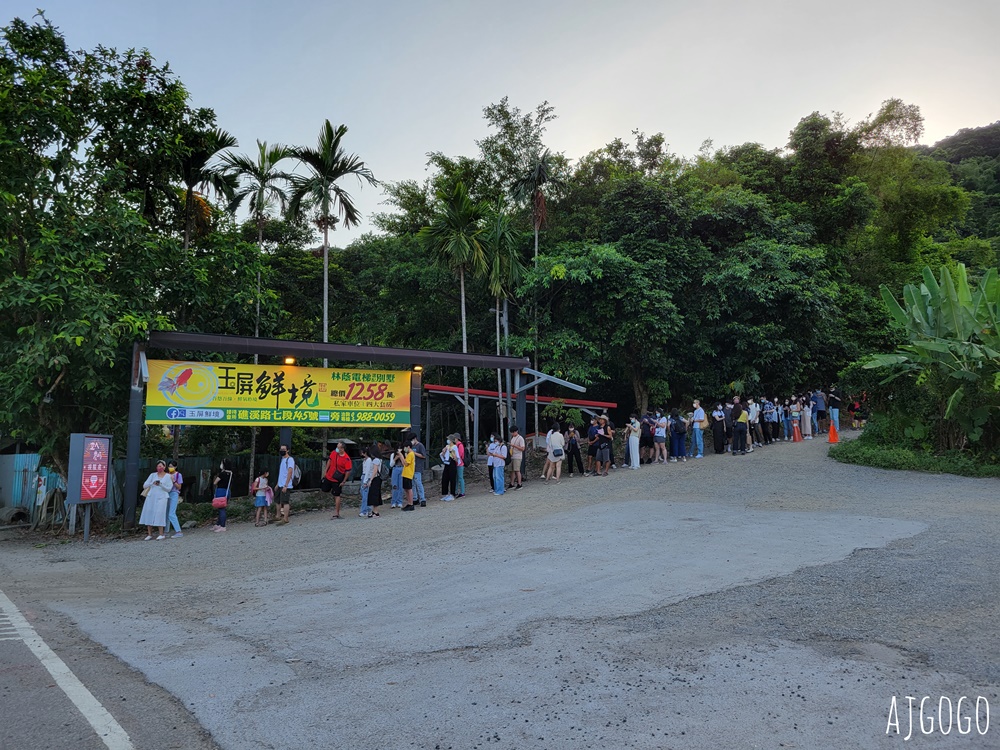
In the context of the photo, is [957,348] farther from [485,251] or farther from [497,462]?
[485,251]

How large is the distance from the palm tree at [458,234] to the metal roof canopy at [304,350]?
4498mm

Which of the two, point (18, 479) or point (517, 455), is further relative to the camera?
point (18, 479)

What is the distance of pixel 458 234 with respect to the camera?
2170 centimetres

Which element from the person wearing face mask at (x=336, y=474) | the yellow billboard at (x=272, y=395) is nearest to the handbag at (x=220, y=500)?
the yellow billboard at (x=272, y=395)

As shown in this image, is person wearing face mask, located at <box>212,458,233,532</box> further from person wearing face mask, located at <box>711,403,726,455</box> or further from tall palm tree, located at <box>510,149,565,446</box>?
person wearing face mask, located at <box>711,403,726,455</box>

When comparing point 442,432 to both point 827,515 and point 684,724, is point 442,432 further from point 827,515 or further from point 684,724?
point 684,724

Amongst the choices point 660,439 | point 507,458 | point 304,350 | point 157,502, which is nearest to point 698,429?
point 660,439

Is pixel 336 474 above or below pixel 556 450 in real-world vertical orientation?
below

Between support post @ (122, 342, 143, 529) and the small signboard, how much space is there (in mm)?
424

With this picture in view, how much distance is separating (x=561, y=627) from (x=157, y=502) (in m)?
10.7

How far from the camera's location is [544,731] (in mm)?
4086

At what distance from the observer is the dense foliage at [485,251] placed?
566 inches

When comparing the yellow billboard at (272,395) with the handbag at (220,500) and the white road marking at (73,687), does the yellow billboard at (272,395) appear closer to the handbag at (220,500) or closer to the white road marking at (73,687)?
the handbag at (220,500)

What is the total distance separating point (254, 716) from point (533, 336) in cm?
2011
